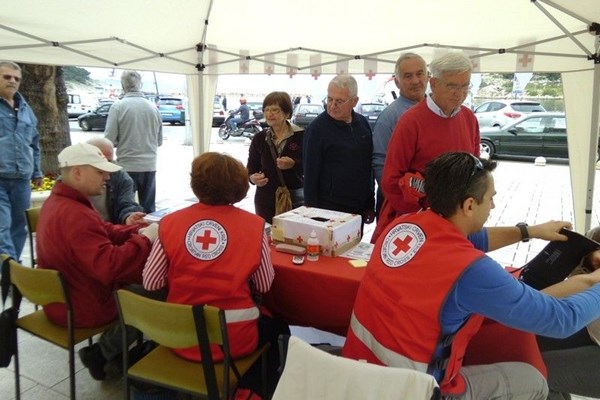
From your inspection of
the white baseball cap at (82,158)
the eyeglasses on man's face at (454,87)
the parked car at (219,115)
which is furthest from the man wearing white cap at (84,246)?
the parked car at (219,115)

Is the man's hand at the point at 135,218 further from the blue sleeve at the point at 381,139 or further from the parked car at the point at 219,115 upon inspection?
the parked car at the point at 219,115

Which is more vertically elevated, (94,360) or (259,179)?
(259,179)

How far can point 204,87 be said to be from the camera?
4238mm

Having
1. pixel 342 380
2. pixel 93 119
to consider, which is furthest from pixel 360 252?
pixel 93 119

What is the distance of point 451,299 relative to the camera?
1.16 metres

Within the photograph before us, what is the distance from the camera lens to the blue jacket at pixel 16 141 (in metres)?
3.18

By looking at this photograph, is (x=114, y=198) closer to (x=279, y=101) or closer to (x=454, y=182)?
(x=279, y=101)

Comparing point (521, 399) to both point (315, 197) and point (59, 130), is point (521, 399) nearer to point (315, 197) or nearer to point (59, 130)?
point (315, 197)

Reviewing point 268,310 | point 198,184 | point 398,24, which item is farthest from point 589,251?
point 398,24

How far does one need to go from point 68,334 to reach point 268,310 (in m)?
0.83

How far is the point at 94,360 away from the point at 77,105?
20.3 m

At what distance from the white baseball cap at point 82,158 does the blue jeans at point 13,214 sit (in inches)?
66.2

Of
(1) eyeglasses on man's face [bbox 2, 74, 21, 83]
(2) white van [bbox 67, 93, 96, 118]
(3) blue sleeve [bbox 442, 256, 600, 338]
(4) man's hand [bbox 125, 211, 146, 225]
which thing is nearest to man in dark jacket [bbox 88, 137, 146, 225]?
(4) man's hand [bbox 125, 211, 146, 225]

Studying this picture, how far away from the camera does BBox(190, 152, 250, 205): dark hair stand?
1637 millimetres
